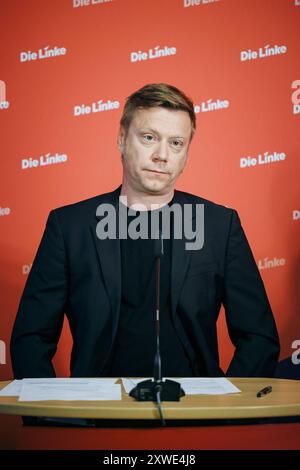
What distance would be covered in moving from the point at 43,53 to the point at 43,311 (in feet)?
5.58

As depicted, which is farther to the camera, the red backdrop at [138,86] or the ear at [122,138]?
the red backdrop at [138,86]

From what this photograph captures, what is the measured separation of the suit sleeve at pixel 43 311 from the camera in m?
2.44

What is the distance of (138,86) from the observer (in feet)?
11.7

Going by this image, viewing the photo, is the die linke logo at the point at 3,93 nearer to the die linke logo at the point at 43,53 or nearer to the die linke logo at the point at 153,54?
the die linke logo at the point at 43,53

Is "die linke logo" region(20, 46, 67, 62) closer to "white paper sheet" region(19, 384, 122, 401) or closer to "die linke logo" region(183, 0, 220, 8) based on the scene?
"die linke logo" region(183, 0, 220, 8)

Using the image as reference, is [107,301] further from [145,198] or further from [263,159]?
[263,159]

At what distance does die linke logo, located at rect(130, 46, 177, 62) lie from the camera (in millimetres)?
3588

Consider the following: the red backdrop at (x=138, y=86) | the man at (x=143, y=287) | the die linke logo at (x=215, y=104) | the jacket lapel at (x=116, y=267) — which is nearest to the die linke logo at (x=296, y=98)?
the red backdrop at (x=138, y=86)

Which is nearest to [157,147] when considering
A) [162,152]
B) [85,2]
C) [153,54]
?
[162,152]

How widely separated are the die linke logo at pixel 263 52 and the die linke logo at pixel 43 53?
3.33ft

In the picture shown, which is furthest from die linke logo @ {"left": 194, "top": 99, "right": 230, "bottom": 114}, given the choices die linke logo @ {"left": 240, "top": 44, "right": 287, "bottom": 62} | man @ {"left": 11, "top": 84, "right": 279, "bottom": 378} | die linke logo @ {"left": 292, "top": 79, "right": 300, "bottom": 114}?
man @ {"left": 11, "top": 84, "right": 279, "bottom": 378}

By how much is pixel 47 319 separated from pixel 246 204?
4.85 feet

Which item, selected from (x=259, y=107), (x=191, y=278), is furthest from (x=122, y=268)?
(x=259, y=107)
